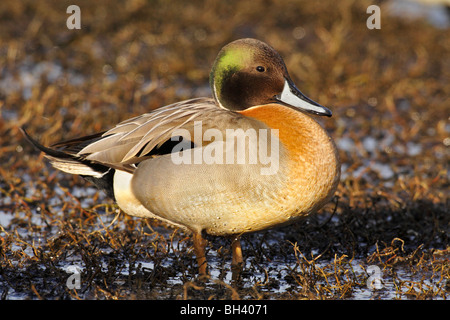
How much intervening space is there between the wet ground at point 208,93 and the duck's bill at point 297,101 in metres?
0.73

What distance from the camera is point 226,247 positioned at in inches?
167

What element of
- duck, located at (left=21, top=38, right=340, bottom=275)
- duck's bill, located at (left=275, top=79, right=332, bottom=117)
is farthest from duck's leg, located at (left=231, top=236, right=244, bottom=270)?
duck's bill, located at (left=275, top=79, right=332, bottom=117)

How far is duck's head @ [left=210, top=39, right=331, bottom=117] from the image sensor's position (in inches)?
149

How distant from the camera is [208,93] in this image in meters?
7.48

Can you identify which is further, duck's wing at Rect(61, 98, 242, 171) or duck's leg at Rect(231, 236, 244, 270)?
duck's leg at Rect(231, 236, 244, 270)

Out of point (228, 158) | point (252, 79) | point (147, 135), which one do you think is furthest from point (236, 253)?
point (252, 79)

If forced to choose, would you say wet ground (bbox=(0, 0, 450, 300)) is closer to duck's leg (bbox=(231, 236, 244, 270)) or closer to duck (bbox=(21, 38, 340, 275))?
duck's leg (bbox=(231, 236, 244, 270))

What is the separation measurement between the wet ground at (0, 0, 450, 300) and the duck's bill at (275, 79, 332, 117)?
734 mm

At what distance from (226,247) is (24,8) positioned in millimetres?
5981

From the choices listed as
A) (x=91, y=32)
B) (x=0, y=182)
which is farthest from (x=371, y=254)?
(x=91, y=32)

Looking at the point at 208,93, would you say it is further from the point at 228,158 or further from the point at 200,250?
the point at 228,158

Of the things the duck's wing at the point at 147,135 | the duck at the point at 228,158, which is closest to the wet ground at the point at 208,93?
the duck at the point at 228,158

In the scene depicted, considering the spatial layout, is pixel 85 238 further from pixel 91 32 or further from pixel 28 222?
pixel 91 32
